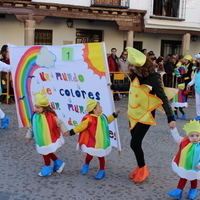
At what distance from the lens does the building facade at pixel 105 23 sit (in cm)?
1502

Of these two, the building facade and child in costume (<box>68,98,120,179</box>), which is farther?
the building facade

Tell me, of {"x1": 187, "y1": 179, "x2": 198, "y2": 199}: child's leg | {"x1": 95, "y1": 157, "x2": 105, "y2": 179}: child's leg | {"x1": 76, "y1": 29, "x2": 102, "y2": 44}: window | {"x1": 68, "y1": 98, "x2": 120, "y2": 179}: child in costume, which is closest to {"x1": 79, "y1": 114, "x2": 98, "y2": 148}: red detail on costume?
{"x1": 68, "y1": 98, "x2": 120, "y2": 179}: child in costume

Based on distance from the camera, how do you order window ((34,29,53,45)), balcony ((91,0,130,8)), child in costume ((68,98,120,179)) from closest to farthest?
child in costume ((68,98,120,179)) < balcony ((91,0,130,8)) < window ((34,29,53,45))

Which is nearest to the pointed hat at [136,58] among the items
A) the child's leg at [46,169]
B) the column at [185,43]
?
the child's leg at [46,169]

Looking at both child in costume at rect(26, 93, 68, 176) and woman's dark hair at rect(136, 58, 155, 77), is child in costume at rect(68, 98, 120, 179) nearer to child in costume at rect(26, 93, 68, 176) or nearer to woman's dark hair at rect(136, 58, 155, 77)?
child in costume at rect(26, 93, 68, 176)

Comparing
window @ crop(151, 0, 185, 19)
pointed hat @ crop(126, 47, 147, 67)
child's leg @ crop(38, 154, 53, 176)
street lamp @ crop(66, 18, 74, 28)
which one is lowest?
child's leg @ crop(38, 154, 53, 176)

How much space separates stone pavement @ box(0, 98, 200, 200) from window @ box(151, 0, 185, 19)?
1325 centimetres

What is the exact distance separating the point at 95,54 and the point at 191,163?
198 centimetres

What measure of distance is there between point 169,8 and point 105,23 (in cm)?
374

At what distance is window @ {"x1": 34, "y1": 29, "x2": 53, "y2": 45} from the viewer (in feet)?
54.9

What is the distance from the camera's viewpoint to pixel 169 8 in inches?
742

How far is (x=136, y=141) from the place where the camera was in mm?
4328

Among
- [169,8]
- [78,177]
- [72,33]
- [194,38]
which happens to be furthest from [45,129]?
A: [194,38]

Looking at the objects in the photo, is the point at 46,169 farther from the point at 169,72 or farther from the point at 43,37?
the point at 43,37
